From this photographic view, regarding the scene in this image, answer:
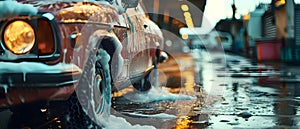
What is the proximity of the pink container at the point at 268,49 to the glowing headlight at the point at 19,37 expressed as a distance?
1971 cm

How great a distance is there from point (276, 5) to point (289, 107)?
18941 millimetres

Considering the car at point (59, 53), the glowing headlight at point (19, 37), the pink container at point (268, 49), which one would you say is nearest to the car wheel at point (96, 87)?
the car at point (59, 53)

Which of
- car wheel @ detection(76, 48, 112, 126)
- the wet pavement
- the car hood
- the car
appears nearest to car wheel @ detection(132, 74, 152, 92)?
the wet pavement

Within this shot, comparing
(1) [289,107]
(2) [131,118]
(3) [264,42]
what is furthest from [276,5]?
(2) [131,118]

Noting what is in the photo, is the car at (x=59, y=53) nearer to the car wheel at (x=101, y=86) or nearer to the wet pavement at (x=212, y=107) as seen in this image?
the car wheel at (x=101, y=86)

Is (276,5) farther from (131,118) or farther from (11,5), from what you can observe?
(11,5)

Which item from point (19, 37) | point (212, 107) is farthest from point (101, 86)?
point (212, 107)

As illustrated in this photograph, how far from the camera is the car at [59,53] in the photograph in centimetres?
342

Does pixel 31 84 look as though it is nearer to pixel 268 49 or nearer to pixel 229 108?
pixel 229 108

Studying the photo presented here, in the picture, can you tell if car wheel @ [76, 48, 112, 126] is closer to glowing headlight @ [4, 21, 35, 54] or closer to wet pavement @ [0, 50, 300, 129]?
glowing headlight @ [4, 21, 35, 54]

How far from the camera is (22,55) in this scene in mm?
3531

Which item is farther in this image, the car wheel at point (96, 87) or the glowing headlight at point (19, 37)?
the car wheel at point (96, 87)

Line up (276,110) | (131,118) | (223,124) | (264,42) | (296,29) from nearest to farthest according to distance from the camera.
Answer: (223,124)
(131,118)
(276,110)
(296,29)
(264,42)

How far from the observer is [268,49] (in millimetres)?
22969
